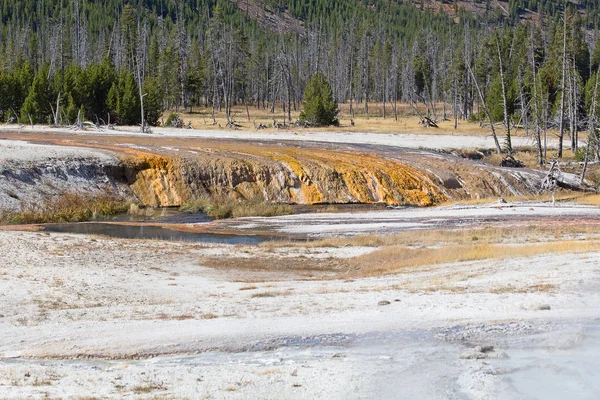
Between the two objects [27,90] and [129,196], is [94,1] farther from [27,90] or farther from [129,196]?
[129,196]

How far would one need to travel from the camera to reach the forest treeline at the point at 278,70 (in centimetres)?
6906

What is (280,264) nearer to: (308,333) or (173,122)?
(308,333)

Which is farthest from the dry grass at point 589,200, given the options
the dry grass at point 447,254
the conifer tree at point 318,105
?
the conifer tree at point 318,105

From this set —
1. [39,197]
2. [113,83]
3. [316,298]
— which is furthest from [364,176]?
[113,83]

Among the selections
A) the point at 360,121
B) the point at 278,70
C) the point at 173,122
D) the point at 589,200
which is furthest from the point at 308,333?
the point at 278,70

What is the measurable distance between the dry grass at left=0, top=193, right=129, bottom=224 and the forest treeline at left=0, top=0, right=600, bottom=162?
2580 centimetres

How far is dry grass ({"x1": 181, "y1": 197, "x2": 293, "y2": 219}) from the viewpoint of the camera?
34.3m

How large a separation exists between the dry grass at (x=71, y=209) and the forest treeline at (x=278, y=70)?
25.8 metres

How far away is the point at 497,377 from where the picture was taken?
386 inches

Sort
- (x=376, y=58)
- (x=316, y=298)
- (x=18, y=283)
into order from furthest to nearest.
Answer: (x=376, y=58)
(x=18, y=283)
(x=316, y=298)

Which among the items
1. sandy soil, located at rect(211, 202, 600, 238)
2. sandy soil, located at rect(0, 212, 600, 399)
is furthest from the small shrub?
sandy soil, located at rect(0, 212, 600, 399)

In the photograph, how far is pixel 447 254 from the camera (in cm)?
2006

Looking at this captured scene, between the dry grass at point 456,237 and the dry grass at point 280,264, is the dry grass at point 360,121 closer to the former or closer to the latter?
the dry grass at point 456,237

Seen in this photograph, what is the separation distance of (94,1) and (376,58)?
297 ft
